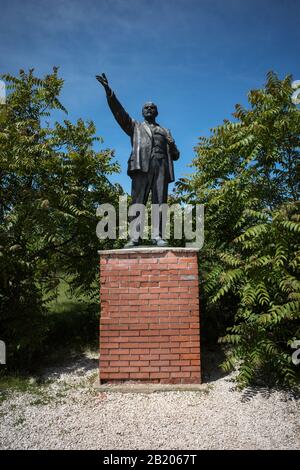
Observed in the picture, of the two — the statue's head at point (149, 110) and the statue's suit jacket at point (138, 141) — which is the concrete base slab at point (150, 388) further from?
the statue's head at point (149, 110)

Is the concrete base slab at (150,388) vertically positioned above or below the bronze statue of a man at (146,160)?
below

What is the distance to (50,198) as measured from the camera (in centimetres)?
549

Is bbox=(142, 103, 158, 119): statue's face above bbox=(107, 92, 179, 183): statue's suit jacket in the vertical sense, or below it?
above

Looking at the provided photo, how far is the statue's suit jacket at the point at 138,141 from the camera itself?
483 centimetres

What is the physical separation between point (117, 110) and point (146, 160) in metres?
0.82

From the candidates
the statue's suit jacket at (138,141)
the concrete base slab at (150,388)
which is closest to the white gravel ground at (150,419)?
the concrete base slab at (150,388)

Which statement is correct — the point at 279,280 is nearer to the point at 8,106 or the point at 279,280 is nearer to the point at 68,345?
the point at 68,345

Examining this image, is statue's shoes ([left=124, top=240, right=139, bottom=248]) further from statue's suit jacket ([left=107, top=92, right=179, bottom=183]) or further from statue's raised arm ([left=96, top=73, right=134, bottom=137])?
statue's raised arm ([left=96, top=73, right=134, bottom=137])

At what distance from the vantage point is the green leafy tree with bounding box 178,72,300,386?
14.1 ft

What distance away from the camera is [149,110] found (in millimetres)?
5121

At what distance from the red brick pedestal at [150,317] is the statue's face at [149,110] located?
6.84 ft

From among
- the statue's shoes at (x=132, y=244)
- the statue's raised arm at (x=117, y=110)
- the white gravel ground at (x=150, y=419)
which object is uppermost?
the statue's raised arm at (x=117, y=110)

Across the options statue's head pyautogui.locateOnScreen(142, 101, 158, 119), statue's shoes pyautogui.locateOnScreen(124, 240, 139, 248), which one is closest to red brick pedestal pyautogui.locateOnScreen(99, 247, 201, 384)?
statue's shoes pyautogui.locateOnScreen(124, 240, 139, 248)

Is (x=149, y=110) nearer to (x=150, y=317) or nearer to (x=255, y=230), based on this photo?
(x=255, y=230)
